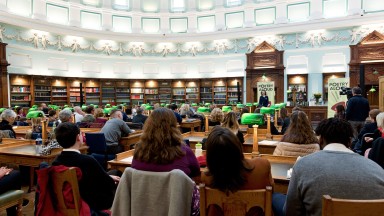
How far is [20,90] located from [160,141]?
49.8 feet

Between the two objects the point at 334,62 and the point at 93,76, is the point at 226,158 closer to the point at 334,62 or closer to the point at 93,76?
the point at 334,62

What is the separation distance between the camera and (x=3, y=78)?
14.0 metres

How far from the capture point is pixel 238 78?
18.5 metres

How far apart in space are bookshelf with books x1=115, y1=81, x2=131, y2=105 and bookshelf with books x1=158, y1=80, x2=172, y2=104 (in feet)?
6.95

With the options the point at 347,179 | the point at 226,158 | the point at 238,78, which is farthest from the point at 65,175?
the point at 238,78

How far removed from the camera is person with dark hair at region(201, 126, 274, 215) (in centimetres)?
195

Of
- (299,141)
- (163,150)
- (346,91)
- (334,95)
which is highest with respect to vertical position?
(346,91)

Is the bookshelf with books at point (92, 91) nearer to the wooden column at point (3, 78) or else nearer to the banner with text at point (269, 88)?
the wooden column at point (3, 78)

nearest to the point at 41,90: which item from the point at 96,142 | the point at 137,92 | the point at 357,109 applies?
the point at 137,92

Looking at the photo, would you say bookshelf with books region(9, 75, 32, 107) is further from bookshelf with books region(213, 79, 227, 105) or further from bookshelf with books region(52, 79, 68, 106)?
bookshelf with books region(213, 79, 227, 105)

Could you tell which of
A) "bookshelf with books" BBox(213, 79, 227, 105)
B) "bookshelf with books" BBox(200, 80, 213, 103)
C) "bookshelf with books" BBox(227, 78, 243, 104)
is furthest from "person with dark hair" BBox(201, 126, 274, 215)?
"bookshelf with books" BBox(200, 80, 213, 103)

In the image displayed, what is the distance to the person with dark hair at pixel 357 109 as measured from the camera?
6688 millimetres

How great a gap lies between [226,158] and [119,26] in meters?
19.3

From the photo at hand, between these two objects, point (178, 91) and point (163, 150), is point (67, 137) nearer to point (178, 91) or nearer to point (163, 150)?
point (163, 150)
